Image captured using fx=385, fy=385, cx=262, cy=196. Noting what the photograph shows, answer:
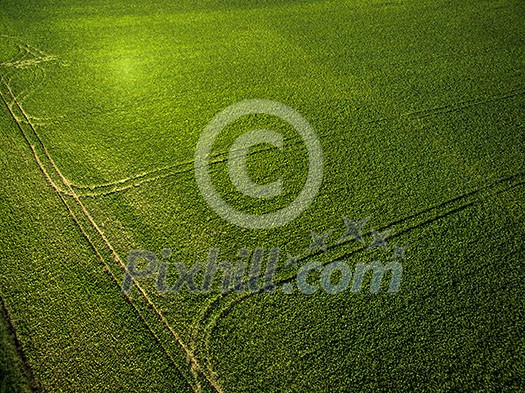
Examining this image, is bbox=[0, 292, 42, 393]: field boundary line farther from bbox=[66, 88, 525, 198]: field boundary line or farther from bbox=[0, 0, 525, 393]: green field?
bbox=[66, 88, 525, 198]: field boundary line

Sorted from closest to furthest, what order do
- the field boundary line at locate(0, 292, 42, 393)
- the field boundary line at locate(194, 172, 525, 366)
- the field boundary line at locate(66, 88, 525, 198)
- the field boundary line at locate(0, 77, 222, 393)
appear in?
the field boundary line at locate(0, 292, 42, 393), the field boundary line at locate(0, 77, 222, 393), the field boundary line at locate(194, 172, 525, 366), the field boundary line at locate(66, 88, 525, 198)

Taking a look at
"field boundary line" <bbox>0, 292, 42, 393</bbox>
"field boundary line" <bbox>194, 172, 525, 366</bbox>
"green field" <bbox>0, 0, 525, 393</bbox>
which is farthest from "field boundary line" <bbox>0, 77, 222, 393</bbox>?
"field boundary line" <bbox>0, 292, 42, 393</bbox>

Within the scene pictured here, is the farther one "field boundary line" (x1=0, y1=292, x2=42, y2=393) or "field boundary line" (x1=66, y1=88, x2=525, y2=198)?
"field boundary line" (x1=66, y1=88, x2=525, y2=198)

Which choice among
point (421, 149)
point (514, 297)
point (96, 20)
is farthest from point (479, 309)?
point (96, 20)

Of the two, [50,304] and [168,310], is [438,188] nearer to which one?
[168,310]

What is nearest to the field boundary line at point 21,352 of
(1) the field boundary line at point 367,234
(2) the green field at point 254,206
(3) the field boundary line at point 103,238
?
(2) the green field at point 254,206

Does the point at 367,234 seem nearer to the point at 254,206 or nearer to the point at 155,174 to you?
Result: the point at 254,206

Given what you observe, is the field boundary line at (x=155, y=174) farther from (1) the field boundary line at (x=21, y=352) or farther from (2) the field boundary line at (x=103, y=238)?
(1) the field boundary line at (x=21, y=352)

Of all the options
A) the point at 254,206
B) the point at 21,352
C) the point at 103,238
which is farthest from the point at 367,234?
the point at 21,352
